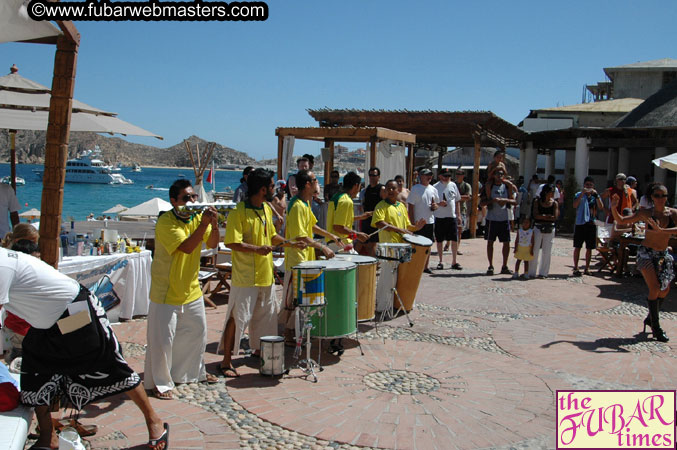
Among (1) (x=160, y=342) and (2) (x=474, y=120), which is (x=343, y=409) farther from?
(2) (x=474, y=120)

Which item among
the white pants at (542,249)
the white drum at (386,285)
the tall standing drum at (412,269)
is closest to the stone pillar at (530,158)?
the white pants at (542,249)

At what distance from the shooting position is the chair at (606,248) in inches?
451

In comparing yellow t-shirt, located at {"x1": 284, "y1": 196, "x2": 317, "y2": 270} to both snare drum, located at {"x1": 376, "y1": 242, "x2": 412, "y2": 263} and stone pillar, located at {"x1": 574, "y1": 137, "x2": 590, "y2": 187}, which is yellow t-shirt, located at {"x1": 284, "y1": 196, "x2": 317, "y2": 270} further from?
stone pillar, located at {"x1": 574, "y1": 137, "x2": 590, "y2": 187}

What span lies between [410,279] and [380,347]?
1.39 meters

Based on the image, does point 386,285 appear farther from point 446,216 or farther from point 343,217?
point 446,216

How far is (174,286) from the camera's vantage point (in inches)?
187

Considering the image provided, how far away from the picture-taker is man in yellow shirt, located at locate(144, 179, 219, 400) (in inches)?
184

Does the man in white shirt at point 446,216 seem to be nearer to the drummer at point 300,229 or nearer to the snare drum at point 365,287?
the snare drum at point 365,287

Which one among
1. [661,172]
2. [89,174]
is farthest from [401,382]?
[89,174]

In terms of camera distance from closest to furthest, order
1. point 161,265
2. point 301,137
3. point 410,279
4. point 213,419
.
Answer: point 213,419 < point 161,265 < point 410,279 < point 301,137

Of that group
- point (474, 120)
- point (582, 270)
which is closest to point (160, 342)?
point (582, 270)

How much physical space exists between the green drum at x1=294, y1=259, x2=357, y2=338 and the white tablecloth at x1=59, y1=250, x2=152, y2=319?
2813mm

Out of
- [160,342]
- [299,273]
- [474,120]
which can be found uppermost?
[474,120]

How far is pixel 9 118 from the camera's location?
797 cm
